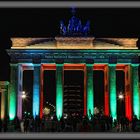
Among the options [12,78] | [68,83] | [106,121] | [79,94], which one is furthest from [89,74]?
[79,94]

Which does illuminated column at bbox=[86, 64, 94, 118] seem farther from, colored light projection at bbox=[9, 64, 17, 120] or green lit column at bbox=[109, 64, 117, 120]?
colored light projection at bbox=[9, 64, 17, 120]

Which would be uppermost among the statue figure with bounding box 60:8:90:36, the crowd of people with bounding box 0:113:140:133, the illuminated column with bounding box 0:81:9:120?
the statue figure with bounding box 60:8:90:36

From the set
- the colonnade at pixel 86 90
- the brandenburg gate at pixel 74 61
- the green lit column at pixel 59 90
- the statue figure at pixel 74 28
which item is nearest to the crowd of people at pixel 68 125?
the colonnade at pixel 86 90

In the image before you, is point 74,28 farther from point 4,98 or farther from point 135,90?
point 4,98

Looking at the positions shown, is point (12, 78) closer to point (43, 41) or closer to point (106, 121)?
point (43, 41)

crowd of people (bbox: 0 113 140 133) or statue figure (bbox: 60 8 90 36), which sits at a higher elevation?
statue figure (bbox: 60 8 90 36)

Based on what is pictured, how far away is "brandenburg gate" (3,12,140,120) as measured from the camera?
187 ft

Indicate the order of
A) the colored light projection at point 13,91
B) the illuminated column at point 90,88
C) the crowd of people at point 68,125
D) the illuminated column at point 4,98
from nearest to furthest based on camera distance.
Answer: the crowd of people at point 68,125 → the colored light projection at point 13,91 → the illuminated column at point 90,88 → the illuminated column at point 4,98

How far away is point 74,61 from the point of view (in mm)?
57562

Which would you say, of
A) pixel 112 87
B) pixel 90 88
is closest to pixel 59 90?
pixel 90 88

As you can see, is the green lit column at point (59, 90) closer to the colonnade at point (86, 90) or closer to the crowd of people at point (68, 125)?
the colonnade at point (86, 90)

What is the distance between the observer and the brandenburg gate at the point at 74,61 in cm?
5712

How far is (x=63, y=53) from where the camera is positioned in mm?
57625

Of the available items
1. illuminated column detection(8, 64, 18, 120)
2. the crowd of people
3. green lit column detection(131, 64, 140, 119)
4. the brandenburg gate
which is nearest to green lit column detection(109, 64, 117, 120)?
the brandenburg gate
